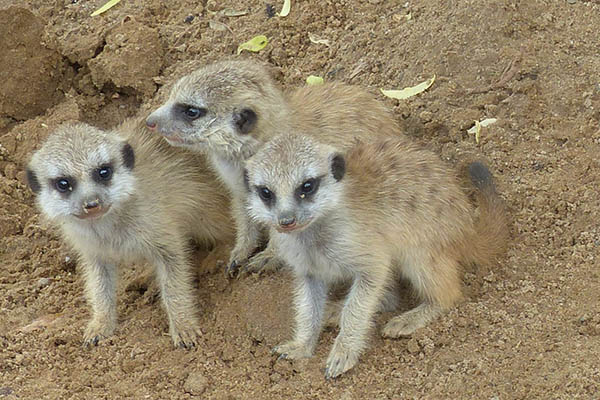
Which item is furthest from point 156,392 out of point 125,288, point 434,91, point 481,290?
point 434,91

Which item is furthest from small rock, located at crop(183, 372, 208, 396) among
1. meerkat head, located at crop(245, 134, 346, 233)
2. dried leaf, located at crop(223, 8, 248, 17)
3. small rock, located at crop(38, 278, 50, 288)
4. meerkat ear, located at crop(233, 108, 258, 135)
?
dried leaf, located at crop(223, 8, 248, 17)

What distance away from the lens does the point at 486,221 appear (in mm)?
4195

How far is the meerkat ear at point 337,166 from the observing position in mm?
3596

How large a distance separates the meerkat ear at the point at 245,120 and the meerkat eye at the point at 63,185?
792 mm

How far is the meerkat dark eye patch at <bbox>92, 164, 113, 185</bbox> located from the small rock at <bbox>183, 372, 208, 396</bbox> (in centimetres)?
95

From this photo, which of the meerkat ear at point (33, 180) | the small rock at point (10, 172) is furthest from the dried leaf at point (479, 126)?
the small rock at point (10, 172)

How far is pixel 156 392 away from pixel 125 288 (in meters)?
1.06

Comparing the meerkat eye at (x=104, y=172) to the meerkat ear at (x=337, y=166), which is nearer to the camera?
the meerkat ear at (x=337, y=166)

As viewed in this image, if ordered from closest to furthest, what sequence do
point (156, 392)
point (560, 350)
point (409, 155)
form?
1. point (560, 350)
2. point (156, 392)
3. point (409, 155)

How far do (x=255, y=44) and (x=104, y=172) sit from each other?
6.52 ft

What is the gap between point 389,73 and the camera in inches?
201

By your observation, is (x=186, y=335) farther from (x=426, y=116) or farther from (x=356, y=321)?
(x=426, y=116)

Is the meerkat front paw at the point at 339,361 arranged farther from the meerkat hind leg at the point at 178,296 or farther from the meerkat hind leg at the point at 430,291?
the meerkat hind leg at the point at 178,296

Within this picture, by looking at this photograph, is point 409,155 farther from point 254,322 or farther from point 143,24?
point 143,24
